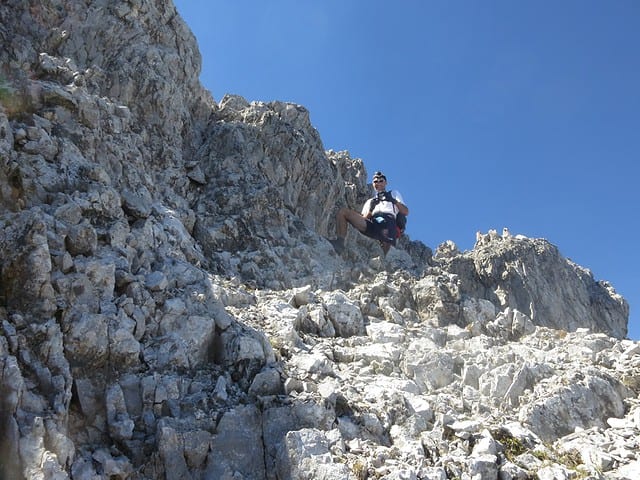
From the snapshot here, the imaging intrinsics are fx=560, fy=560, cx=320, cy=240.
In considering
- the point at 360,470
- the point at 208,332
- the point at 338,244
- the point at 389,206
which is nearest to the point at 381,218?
the point at 389,206

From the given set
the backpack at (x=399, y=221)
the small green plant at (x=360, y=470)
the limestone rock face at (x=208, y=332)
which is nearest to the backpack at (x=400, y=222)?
the backpack at (x=399, y=221)

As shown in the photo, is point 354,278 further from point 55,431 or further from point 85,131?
point 55,431

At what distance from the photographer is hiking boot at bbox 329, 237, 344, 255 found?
2573 cm

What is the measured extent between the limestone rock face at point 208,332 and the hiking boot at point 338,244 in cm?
45

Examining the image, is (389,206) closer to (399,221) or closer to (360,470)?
(399,221)

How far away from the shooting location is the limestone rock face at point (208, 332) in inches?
410

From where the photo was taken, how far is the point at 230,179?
24578 millimetres

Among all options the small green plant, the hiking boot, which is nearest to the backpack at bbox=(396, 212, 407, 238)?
the hiking boot

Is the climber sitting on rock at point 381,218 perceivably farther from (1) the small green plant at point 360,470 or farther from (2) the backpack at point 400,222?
(1) the small green plant at point 360,470

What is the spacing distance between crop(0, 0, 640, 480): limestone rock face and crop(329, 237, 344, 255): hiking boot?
1.48 feet

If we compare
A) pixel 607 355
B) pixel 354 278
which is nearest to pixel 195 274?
pixel 354 278

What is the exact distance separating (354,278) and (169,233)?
818 cm

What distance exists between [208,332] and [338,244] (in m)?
13.5

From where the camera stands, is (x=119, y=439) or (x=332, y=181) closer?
(x=119, y=439)
